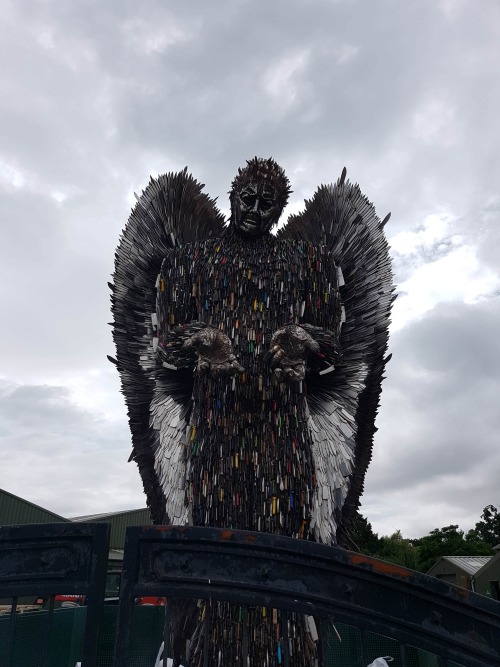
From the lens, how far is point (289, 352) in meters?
3.42

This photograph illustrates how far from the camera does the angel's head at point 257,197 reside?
4.02 metres

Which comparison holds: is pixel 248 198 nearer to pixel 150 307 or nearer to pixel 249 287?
pixel 249 287

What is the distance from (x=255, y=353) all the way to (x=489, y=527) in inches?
1713

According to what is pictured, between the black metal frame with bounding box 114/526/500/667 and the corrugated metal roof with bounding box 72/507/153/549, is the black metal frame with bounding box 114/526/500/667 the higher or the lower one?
the lower one

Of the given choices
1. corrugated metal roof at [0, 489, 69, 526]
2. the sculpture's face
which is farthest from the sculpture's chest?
A: corrugated metal roof at [0, 489, 69, 526]

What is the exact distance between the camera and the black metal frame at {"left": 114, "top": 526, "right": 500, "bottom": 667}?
1.39 meters

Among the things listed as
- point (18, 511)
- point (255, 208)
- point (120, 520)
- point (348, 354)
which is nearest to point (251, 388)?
point (348, 354)

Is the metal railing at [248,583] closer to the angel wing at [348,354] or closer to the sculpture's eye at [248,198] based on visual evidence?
the angel wing at [348,354]

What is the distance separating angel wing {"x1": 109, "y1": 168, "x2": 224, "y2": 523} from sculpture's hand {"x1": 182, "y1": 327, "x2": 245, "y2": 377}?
0.56 meters

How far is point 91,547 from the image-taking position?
1.50m

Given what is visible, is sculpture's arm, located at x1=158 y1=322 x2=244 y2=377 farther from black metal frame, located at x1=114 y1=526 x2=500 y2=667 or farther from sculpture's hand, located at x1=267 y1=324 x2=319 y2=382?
black metal frame, located at x1=114 y1=526 x2=500 y2=667

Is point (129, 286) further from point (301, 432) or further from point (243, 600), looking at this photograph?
point (243, 600)

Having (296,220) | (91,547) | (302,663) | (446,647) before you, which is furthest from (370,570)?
(296,220)

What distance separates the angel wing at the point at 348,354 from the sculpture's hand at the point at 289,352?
0.47 meters
